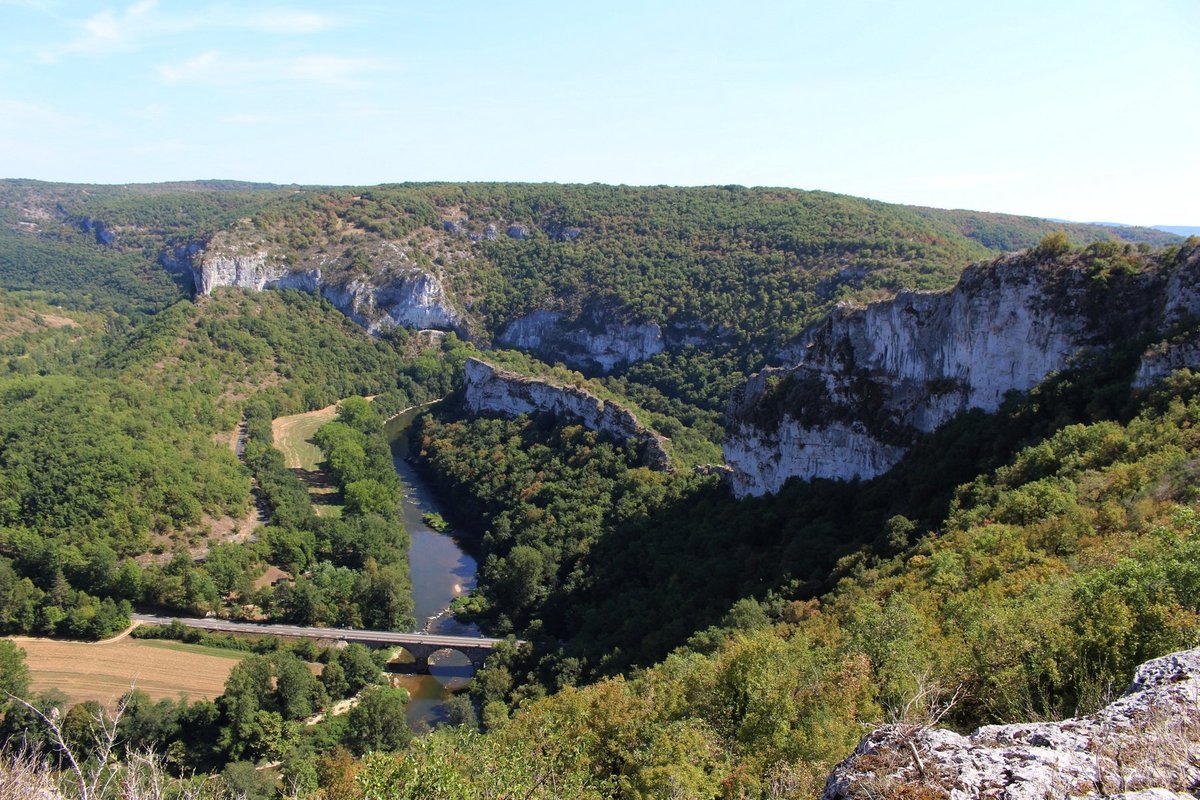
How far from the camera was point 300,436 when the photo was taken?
79.6 metres

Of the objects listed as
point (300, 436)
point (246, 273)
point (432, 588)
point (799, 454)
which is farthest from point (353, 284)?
point (799, 454)

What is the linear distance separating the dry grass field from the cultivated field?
30424 mm

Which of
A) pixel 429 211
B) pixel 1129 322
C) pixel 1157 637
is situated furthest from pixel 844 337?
pixel 429 211

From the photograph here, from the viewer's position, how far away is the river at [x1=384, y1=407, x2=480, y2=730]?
131 feet

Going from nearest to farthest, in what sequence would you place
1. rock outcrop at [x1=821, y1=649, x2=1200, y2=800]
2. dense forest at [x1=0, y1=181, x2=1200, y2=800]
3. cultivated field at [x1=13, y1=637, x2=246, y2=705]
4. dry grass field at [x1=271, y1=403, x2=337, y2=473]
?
rock outcrop at [x1=821, y1=649, x2=1200, y2=800]
dense forest at [x1=0, y1=181, x2=1200, y2=800]
cultivated field at [x1=13, y1=637, x2=246, y2=705]
dry grass field at [x1=271, y1=403, x2=337, y2=473]

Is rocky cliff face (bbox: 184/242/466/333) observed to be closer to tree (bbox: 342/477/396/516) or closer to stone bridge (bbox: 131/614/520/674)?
tree (bbox: 342/477/396/516)

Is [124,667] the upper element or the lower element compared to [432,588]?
upper

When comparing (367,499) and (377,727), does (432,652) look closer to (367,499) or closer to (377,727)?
(377,727)

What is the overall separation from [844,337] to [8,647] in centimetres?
4372

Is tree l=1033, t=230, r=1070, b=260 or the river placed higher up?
tree l=1033, t=230, r=1070, b=260

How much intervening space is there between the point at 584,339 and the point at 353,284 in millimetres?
35958

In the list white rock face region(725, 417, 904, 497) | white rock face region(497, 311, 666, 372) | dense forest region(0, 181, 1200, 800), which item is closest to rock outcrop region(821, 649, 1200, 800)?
dense forest region(0, 181, 1200, 800)

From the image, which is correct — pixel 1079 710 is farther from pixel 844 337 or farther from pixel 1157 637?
pixel 844 337

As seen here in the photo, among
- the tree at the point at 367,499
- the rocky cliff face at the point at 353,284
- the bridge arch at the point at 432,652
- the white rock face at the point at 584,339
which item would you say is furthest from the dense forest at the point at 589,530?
the bridge arch at the point at 432,652
